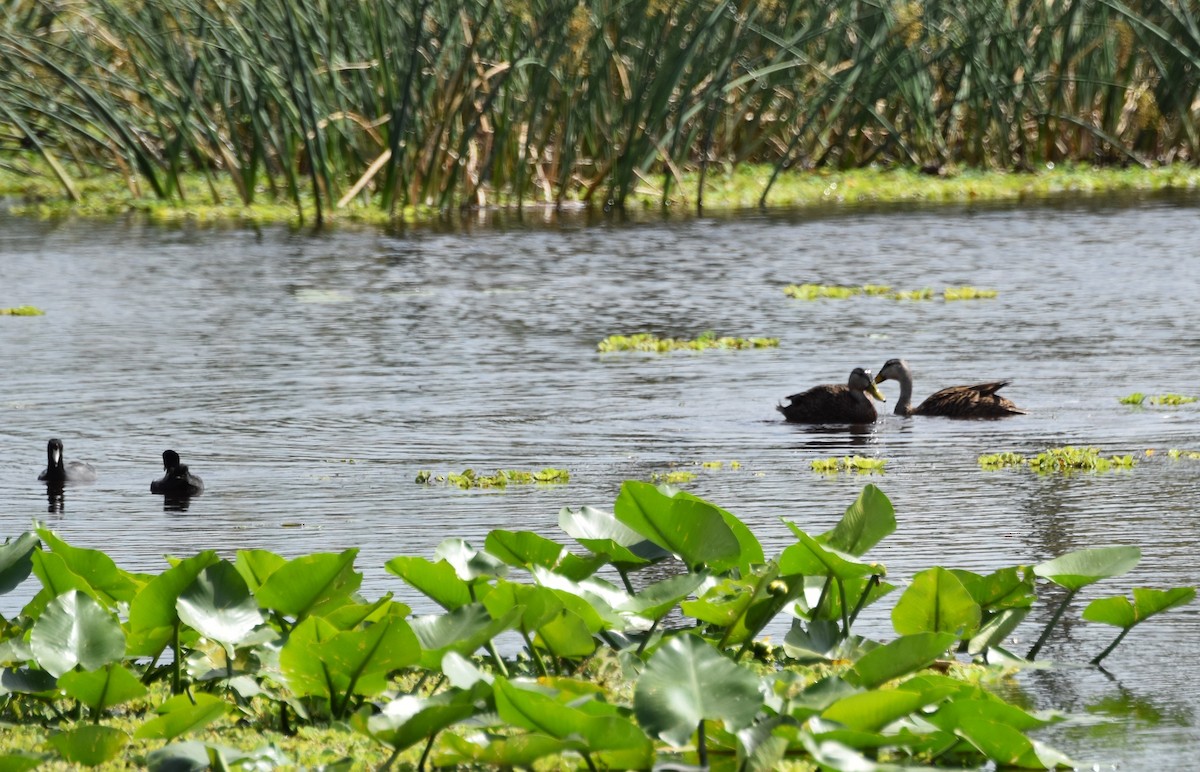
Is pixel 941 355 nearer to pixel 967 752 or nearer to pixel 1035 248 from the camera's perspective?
pixel 1035 248

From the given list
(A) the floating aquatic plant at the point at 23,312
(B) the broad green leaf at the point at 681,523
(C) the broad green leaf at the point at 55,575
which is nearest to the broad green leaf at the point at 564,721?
(B) the broad green leaf at the point at 681,523

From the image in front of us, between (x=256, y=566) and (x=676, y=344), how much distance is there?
23.5ft

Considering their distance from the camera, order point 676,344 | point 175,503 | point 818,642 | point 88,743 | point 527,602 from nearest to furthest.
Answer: point 88,743 < point 527,602 < point 818,642 < point 175,503 < point 676,344

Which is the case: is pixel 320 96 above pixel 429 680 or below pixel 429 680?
above

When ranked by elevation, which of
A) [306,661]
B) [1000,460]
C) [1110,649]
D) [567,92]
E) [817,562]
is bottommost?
[1000,460]

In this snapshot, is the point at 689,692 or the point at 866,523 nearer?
the point at 689,692

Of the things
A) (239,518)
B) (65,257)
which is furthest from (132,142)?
(239,518)

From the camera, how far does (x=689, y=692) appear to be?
371 centimetres

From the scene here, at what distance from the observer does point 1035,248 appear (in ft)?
54.6

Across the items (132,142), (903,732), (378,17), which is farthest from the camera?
(132,142)

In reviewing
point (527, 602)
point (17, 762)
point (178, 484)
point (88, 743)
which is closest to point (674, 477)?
point (178, 484)

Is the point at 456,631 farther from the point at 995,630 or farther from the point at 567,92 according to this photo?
the point at 567,92

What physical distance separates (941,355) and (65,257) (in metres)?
9.18

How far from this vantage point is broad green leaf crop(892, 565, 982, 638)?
14.7ft
